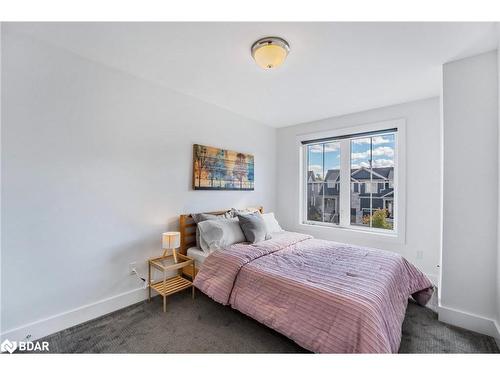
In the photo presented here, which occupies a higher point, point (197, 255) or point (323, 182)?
point (323, 182)

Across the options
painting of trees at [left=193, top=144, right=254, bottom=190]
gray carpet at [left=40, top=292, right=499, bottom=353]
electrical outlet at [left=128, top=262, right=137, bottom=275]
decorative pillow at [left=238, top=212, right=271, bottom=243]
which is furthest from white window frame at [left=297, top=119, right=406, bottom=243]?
electrical outlet at [left=128, top=262, right=137, bottom=275]

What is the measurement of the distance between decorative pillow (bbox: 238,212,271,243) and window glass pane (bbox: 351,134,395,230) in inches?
66.5

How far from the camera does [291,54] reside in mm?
1901

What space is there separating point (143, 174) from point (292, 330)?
203 centimetres

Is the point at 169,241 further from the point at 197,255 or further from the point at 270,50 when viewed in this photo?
the point at 270,50

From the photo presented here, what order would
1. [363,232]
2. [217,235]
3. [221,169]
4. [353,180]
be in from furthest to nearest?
[353,180], [363,232], [221,169], [217,235]

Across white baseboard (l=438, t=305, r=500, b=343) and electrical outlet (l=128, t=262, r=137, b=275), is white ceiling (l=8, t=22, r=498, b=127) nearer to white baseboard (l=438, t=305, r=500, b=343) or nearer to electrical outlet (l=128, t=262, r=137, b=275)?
electrical outlet (l=128, t=262, r=137, b=275)

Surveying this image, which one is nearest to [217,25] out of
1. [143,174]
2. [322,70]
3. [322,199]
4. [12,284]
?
[322,70]

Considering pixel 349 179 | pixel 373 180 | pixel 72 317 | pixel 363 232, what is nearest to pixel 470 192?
pixel 373 180

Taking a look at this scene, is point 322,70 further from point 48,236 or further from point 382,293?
point 48,236

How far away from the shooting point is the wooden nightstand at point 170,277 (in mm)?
2242

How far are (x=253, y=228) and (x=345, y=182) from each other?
1.84m

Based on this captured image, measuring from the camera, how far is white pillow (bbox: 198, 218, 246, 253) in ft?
8.19
